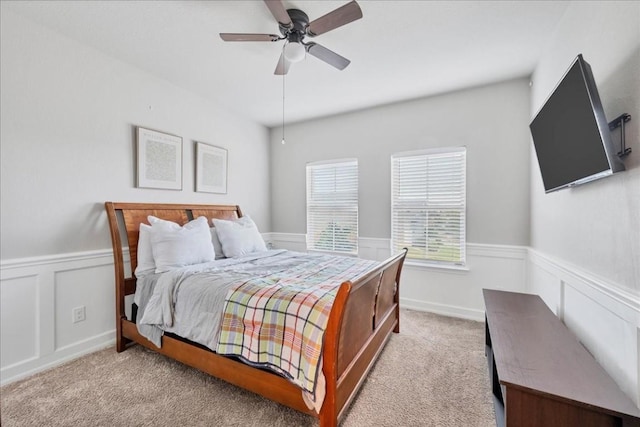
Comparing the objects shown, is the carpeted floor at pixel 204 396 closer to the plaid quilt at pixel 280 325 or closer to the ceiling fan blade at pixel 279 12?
the plaid quilt at pixel 280 325

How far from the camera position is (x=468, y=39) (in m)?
2.32

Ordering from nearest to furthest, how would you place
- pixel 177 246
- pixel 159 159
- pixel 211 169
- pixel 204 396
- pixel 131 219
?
1. pixel 204 396
2. pixel 177 246
3. pixel 131 219
4. pixel 159 159
5. pixel 211 169

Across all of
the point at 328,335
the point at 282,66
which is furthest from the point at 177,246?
the point at 282,66

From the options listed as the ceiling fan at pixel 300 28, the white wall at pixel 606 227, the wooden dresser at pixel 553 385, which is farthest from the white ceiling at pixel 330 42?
the wooden dresser at pixel 553 385

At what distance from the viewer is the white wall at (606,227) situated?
3.87ft

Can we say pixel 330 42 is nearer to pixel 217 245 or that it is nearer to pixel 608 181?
pixel 608 181

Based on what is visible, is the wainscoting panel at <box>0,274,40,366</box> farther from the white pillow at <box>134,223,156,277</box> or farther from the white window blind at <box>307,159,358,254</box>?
the white window blind at <box>307,159,358,254</box>

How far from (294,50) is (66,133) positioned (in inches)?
82.3

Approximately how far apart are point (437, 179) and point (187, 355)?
10.5ft

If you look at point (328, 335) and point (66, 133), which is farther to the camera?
point (66, 133)

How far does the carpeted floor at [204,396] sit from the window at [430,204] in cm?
132

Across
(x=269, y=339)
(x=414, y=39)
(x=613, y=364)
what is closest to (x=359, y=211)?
(x=414, y=39)

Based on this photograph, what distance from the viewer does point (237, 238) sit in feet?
10.1

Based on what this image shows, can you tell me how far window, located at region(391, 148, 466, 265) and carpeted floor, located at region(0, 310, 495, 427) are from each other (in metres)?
1.32
